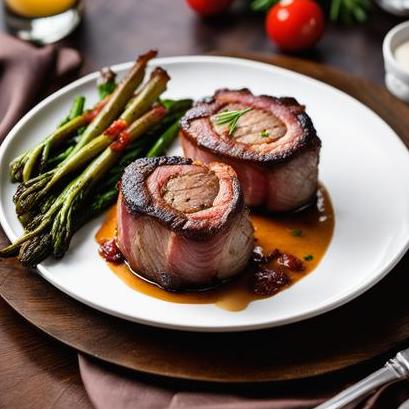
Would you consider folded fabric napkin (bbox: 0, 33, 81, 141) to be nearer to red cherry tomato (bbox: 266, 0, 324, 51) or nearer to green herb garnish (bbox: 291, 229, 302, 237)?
red cherry tomato (bbox: 266, 0, 324, 51)

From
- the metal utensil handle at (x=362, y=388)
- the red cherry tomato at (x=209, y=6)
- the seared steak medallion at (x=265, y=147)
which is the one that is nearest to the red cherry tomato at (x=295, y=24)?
the red cherry tomato at (x=209, y=6)

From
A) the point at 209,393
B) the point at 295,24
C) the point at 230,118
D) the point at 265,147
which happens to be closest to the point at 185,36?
the point at 295,24

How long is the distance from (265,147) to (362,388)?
1.94 metres

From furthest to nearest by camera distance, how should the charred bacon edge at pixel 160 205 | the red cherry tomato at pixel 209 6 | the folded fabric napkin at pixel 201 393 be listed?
the red cherry tomato at pixel 209 6, the charred bacon edge at pixel 160 205, the folded fabric napkin at pixel 201 393

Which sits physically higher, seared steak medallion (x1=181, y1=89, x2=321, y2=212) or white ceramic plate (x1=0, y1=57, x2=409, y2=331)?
seared steak medallion (x1=181, y1=89, x2=321, y2=212)

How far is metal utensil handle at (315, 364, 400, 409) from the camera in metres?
4.29

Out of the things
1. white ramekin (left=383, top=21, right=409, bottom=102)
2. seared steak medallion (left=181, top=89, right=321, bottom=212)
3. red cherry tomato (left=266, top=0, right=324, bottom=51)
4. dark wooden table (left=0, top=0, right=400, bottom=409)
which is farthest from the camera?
dark wooden table (left=0, top=0, right=400, bottom=409)

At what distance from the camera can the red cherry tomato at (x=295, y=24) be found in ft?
25.0

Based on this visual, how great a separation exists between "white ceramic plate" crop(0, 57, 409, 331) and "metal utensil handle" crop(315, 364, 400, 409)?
513 mm

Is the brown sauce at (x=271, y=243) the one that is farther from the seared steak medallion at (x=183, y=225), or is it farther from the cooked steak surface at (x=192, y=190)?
the cooked steak surface at (x=192, y=190)

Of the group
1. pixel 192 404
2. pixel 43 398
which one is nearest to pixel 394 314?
pixel 192 404

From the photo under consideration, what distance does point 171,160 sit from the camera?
17.6 ft

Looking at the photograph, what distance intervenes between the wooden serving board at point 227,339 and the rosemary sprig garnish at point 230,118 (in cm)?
156

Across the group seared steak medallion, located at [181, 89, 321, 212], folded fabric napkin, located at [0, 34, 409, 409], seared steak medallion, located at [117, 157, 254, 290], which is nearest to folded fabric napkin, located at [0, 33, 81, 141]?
seared steak medallion, located at [181, 89, 321, 212]
